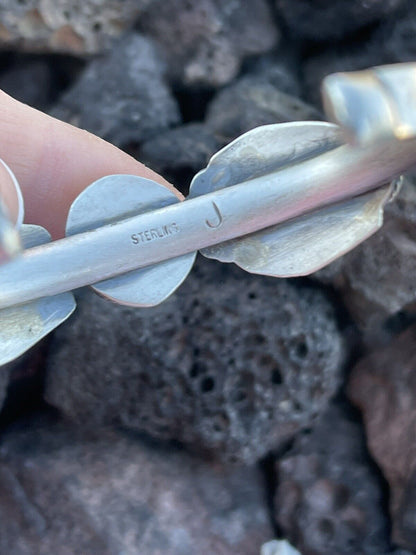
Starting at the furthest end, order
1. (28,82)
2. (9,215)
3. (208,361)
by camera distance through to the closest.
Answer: (28,82) < (208,361) < (9,215)

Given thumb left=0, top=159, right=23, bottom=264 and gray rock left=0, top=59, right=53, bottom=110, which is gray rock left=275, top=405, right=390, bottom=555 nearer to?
thumb left=0, top=159, right=23, bottom=264

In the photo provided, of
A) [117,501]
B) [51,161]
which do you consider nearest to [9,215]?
[51,161]

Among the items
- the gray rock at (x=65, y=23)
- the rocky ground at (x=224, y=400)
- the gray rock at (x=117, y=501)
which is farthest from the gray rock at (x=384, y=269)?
the gray rock at (x=65, y=23)

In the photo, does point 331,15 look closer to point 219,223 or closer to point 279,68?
point 279,68

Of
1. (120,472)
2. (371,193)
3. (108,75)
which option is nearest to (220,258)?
(371,193)

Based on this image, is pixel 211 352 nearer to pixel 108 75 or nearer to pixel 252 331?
pixel 252 331

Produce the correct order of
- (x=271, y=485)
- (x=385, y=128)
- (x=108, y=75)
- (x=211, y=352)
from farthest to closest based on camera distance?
(x=108, y=75) → (x=271, y=485) → (x=211, y=352) → (x=385, y=128)

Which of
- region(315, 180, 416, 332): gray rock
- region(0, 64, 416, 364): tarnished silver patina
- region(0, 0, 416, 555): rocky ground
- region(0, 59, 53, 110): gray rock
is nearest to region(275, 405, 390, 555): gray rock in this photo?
region(0, 0, 416, 555): rocky ground

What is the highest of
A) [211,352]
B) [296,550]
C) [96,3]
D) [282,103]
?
[96,3]
